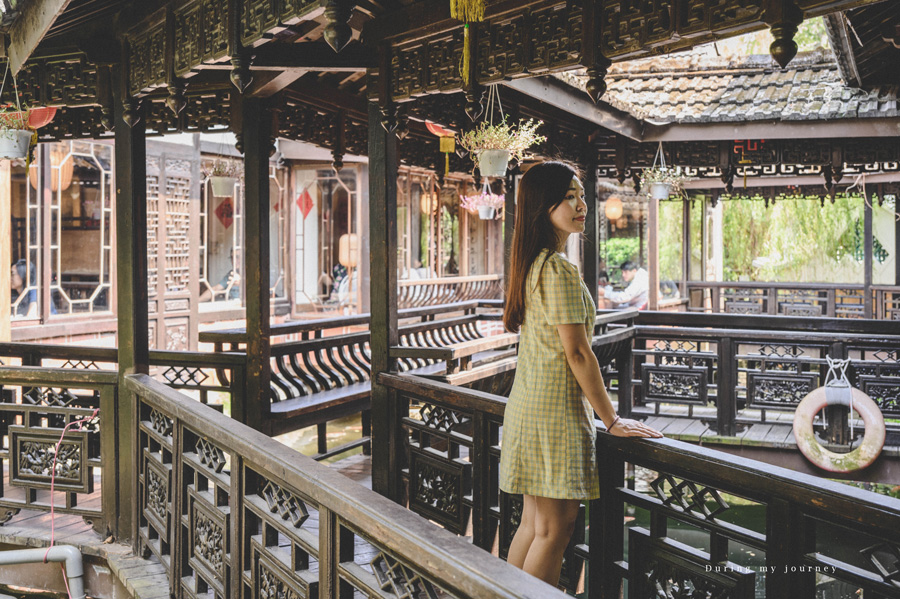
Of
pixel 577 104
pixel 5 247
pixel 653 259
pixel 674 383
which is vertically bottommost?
pixel 674 383

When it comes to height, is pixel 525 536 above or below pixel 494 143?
below

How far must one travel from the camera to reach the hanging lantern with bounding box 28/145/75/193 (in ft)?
29.5

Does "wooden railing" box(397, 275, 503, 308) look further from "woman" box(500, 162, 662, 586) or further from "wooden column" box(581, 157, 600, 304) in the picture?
"woman" box(500, 162, 662, 586)

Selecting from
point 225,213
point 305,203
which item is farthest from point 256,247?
point 305,203

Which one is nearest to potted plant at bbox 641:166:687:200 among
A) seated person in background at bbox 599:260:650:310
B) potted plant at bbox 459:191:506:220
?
potted plant at bbox 459:191:506:220

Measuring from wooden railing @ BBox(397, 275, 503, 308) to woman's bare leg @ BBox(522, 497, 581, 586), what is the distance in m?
10.5

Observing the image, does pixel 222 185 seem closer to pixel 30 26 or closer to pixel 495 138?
pixel 495 138

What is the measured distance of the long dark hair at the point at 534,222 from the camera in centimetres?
278

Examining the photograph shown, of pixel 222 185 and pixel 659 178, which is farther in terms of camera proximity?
pixel 222 185

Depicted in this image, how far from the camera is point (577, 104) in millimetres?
6711

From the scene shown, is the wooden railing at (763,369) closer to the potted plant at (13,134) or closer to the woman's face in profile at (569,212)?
the woman's face in profile at (569,212)

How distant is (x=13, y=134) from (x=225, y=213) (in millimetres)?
7304

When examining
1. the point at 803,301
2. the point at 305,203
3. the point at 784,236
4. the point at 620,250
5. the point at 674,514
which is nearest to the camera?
the point at 674,514

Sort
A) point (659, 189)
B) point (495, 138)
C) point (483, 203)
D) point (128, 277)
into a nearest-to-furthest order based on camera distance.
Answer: point (128, 277)
point (495, 138)
point (659, 189)
point (483, 203)
